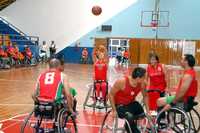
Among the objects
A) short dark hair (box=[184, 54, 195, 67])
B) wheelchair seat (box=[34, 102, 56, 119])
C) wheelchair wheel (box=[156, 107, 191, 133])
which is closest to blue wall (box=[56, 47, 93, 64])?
wheelchair wheel (box=[156, 107, 191, 133])

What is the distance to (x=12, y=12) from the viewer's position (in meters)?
27.7

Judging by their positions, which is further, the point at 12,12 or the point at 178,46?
the point at 12,12

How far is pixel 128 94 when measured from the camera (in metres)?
4.73

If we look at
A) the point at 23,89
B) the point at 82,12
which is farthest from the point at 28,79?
the point at 82,12

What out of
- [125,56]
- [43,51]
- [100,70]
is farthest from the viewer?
[125,56]

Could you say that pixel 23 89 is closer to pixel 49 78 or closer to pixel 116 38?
pixel 49 78

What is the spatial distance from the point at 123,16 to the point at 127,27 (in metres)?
0.79

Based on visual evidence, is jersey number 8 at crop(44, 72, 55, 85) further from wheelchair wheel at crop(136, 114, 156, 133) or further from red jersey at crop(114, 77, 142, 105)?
wheelchair wheel at crop(136, 114, 156, 133)

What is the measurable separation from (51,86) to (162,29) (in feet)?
72.0

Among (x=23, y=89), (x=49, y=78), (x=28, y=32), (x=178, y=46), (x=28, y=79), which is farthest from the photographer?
(x=28, y=32)

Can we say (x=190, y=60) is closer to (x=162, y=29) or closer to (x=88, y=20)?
(x=162, y=29)

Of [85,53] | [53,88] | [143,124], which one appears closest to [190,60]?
[143,124]

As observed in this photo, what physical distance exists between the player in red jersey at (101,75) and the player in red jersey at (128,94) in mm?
3300

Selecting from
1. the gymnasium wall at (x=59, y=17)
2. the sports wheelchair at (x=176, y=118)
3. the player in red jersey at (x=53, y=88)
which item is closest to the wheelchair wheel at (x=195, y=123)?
the sports wheelchair at (x=176, y=118)
